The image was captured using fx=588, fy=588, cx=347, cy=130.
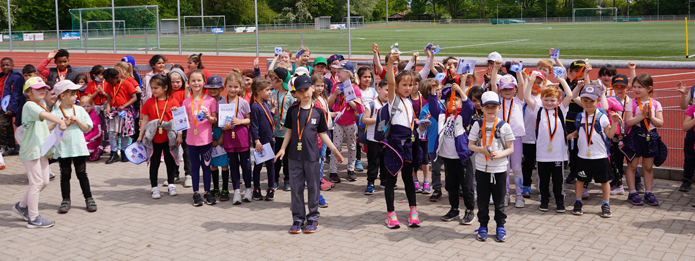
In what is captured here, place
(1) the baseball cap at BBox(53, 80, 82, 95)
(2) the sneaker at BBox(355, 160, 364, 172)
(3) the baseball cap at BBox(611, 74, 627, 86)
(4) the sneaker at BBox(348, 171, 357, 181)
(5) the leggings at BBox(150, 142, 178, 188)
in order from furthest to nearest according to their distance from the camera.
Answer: (2) the sneaker at BBox(355, 160, 364, 172) < (4) the sneaker at BBox(348, 171, 357, 181) < (5) the leggings at BBox(150, 142, 178, 188) < (3) the baseball cap at BBox(611, 74, 627, 86) < (1) the baseball cap at BBox(53, 80, 82, 95)

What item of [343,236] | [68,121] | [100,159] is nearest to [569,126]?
[343,236]

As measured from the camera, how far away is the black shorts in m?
6.70

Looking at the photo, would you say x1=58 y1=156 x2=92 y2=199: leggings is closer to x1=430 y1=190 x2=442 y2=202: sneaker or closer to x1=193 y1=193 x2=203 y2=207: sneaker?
x1=193 y1=193 x2=203 y2=207: sneaker

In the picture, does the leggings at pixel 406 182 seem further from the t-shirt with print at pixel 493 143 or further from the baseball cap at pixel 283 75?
the baseball cap at pixel 283 75

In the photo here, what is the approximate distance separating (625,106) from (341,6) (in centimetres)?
8839

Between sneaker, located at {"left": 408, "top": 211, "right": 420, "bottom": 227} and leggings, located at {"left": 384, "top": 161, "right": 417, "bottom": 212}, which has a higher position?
leggings, located at {"left": 384, "top": 161, "right": 417, "bottom": 212}

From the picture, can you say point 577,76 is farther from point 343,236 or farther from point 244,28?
point 244,28

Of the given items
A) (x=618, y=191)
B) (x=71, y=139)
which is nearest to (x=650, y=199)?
(x=618, y=191)

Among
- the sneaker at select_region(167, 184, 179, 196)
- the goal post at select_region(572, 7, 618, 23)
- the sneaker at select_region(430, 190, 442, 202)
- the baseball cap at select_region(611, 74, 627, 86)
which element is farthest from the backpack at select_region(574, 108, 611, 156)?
the goal post at select_region(572, 7, 618, 23)

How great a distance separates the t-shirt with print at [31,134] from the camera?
662cm

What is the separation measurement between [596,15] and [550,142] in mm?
96933

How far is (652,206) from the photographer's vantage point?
7109 mm

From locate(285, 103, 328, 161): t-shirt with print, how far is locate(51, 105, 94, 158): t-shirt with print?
2.66 m

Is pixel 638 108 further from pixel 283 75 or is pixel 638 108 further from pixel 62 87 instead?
pixel 62 87
